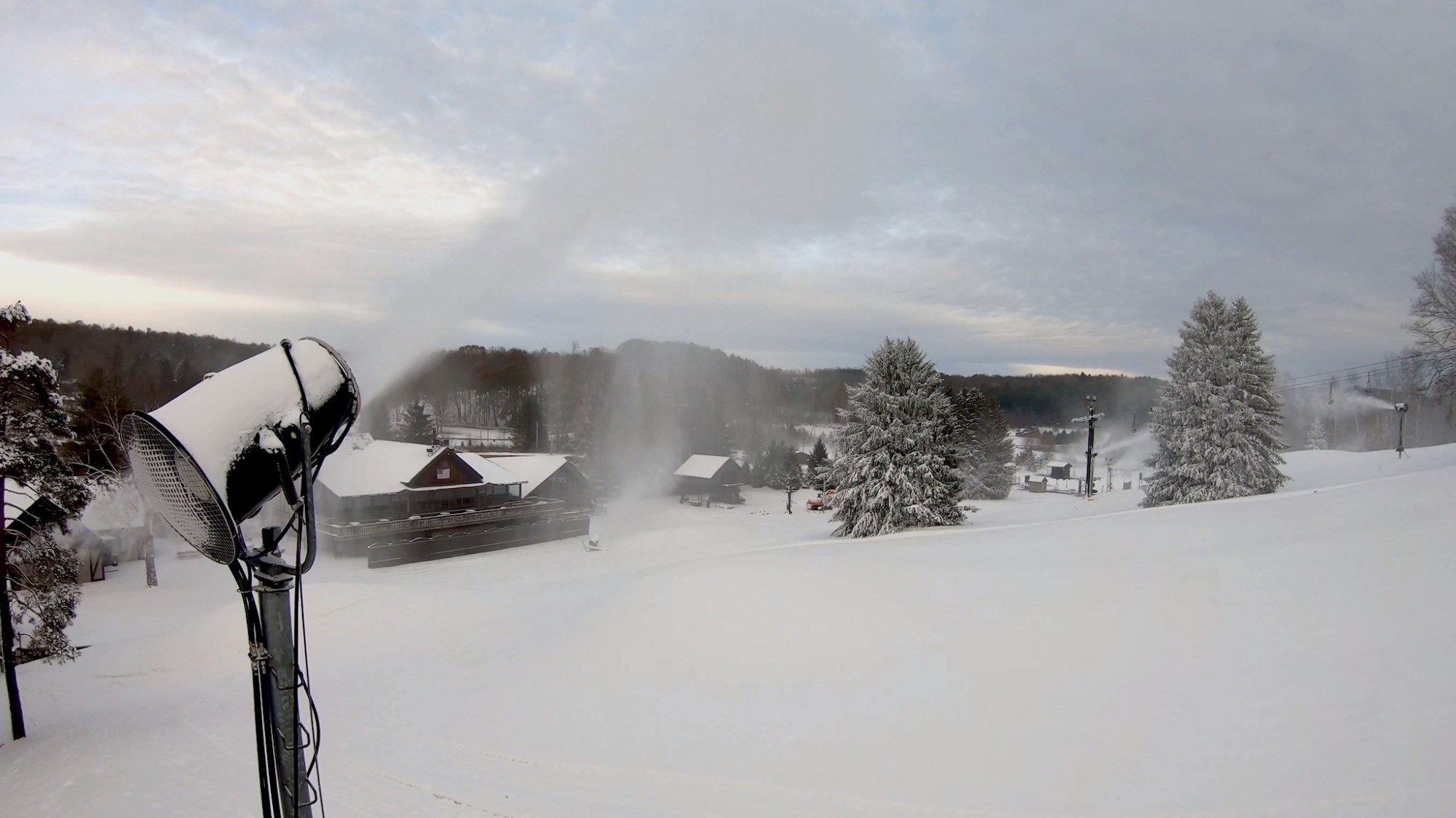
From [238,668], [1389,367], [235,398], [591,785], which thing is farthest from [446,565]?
[1389,367]

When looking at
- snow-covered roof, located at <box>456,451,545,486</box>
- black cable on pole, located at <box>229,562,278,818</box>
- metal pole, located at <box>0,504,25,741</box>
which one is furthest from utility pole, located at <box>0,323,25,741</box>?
snow-covered roof, located at <box>456,451,545,486</box>

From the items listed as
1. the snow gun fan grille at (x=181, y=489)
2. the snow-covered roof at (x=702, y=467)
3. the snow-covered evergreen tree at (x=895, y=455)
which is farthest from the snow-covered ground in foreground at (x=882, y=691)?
the snow-covered roof at (x=702, y=467)

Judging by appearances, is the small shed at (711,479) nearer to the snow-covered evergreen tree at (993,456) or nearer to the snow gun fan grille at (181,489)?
the snow-covered evergreen tree at (993,456)

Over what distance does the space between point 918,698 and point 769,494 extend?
2010 inches

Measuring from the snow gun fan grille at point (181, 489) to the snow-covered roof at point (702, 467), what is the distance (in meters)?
51.3

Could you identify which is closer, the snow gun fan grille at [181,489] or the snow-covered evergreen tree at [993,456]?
the snow gun fan grille at [181,489]

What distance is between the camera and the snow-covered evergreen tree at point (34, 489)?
10.8 meters

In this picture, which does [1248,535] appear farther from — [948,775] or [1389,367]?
[1389,367]

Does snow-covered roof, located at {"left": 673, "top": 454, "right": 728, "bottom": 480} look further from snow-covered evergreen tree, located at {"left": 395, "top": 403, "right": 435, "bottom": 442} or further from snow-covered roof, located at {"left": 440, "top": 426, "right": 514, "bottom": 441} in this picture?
snow-covered roof, located at {"left": 440, "top": 426, "right": 514, "bottom": 441}

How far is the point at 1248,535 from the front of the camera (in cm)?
1250

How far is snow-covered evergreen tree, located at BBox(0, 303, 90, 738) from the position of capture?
1084cm

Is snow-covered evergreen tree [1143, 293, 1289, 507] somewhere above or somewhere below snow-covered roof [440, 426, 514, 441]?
above

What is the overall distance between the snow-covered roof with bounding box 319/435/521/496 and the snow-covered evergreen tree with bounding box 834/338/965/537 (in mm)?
23737

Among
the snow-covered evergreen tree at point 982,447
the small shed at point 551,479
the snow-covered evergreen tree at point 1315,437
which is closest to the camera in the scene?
the small shed at point 551,479
